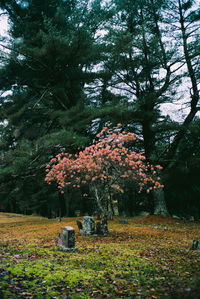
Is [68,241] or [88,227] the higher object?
[68,241]

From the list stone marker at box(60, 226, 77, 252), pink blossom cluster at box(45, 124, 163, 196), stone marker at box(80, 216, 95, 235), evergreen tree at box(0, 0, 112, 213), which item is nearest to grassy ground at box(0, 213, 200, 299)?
stone marker at box(60, 226, 77, 252)

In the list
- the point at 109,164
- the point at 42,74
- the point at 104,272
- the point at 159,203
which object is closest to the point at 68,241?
the point at 104,272

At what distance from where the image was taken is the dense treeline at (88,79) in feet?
34.1

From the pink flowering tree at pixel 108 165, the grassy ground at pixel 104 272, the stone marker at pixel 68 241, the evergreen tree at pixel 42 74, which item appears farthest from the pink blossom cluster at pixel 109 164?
the grassy ground at pixel 104 272

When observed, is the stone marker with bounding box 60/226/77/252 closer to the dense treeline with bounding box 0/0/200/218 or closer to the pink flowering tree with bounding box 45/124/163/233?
the pink flowering tree with bounding box 45/124/163/233

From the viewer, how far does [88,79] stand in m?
12.7

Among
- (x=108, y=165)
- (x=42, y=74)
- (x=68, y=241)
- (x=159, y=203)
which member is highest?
(x=42, y=74)

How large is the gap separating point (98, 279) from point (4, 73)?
10.9m

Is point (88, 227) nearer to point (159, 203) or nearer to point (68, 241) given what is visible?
point (68, 241)

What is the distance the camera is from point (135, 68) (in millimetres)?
13836

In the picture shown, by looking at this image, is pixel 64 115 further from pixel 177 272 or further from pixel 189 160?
pixel 177 272

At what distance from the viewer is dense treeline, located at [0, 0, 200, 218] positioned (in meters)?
10.4

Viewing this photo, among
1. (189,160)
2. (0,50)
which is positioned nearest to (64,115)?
(0,50)

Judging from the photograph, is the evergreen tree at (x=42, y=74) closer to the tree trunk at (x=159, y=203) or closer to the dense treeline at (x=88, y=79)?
the dense treeline at (x=88, y=79)
